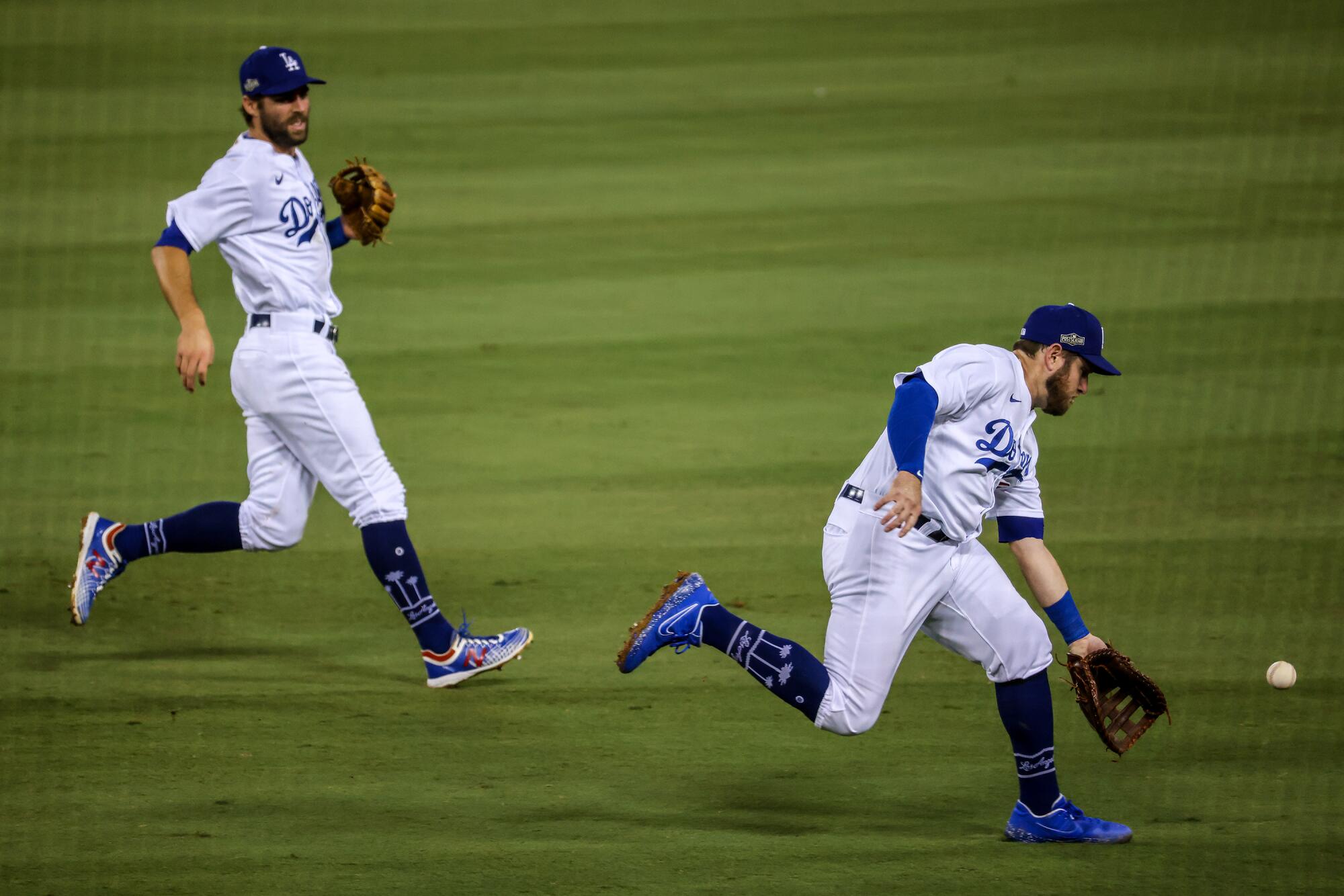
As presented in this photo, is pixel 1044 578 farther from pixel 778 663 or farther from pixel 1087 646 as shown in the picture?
pixel 778 663

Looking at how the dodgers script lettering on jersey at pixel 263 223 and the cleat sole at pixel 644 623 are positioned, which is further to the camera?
the dodgers script lettering on jersey at pixel 263 223

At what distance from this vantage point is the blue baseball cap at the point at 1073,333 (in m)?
4.57

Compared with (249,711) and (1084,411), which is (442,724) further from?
(1084,411)

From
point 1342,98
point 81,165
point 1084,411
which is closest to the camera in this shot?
point 1084,411

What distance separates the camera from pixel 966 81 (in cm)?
1423

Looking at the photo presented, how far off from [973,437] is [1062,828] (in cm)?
105

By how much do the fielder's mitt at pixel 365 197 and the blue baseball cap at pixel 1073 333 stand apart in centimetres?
246

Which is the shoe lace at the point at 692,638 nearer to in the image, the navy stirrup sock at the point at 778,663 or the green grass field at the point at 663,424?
the navy stirrup sock at the point at 778,663

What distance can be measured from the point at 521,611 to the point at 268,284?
5.13ft

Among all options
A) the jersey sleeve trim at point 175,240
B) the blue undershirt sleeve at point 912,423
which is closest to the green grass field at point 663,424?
the blue undershirt sleeve at point 912,423

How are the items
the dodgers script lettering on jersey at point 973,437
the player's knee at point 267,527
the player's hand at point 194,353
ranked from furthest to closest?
1. the player's knee at point 267,527
2. the player's hand at point 194,353
3. the dodgers script lettering on jersey at point 973,437

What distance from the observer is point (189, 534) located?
5980 mm

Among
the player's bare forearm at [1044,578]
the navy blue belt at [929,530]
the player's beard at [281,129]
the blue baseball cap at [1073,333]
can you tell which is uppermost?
the player's beard at [281,129]

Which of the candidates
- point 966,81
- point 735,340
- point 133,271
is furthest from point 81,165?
point 966,81
